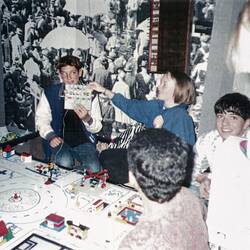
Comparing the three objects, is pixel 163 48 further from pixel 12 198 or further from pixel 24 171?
pixel 12 198

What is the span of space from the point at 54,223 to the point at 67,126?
1.70 m

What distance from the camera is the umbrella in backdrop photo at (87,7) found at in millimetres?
3723

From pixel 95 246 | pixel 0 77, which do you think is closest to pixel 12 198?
pixel 95 246

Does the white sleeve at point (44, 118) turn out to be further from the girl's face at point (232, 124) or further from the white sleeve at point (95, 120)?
the girl's face at point (232, 124)

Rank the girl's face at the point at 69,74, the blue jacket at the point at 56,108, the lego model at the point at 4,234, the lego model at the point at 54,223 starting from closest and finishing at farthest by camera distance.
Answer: the lego model at the point at 4,234 < the lego model at the point at 54,223 < the girl's face at the point at 69,74 < the blue jacket at the point at 56,108

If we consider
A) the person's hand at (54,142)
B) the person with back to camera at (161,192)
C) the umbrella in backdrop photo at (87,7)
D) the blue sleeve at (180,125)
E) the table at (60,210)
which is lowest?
the person's hand at (54,142)

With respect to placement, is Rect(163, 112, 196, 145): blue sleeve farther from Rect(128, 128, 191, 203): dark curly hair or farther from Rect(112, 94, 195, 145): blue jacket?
Rect(128, 128, 191, 203): dark curly hair

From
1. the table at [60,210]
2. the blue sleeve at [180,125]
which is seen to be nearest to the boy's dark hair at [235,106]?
the blue sleeve at [180,125]

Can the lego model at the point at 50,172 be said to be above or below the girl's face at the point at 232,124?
below

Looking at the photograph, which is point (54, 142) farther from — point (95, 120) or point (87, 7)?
point (87, 7)

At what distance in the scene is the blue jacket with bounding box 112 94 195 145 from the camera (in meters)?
2.81

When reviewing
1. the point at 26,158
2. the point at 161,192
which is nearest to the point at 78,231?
the point at 161,192

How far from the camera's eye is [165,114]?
2.90m

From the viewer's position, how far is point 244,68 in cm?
282
